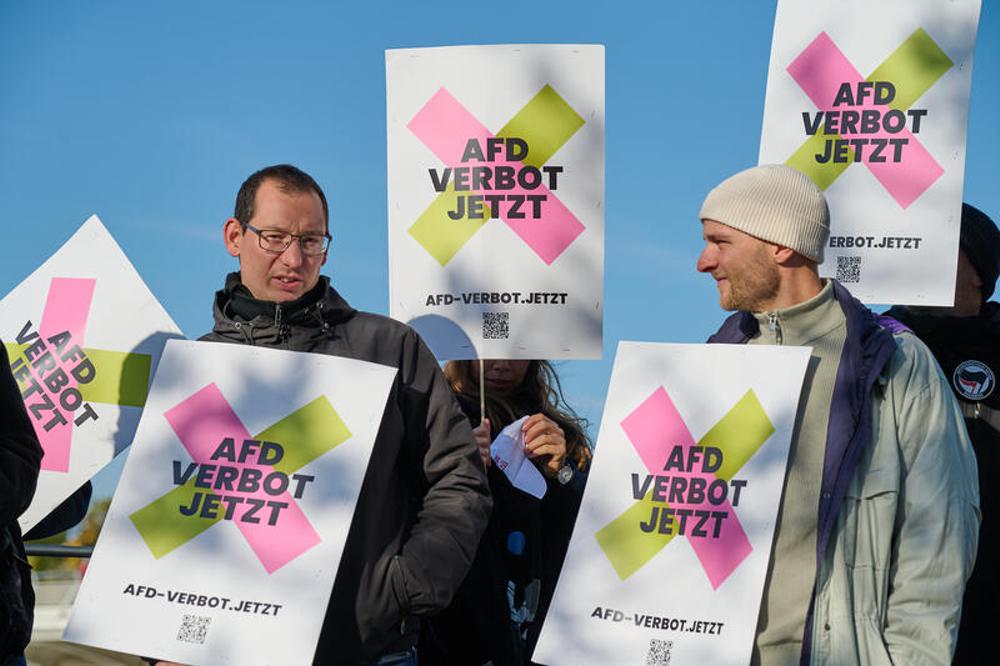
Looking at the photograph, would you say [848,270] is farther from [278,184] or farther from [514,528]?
[278,184]

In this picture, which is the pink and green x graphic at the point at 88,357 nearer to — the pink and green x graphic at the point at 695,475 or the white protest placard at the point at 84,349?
the white protest placard at the point at 84,349

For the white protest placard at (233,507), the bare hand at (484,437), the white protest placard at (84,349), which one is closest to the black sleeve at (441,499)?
the white protest placard at (233,507)

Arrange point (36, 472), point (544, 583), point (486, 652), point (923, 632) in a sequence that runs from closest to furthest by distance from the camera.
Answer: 1. point (923, 632)
2. point (36, 472)
3. point (486, 652)
4. point (544, 583)

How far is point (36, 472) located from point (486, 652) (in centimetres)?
154

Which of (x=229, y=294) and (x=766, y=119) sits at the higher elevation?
(x=766, y=119)

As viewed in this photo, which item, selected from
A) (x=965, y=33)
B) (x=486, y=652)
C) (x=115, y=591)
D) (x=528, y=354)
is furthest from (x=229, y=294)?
(x=965, y=33)

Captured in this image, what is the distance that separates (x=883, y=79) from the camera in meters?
4.90

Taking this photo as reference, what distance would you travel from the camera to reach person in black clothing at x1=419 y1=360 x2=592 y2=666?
14.3 feet

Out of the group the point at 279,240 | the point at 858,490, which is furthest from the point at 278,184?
the point at 858,490

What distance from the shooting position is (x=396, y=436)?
11.4ft

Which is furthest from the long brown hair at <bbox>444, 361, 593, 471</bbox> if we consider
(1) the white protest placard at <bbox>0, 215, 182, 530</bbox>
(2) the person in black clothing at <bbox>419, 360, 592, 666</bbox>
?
(1) the white protest placard at <bbox>0, 215, 182, 530</bbox>

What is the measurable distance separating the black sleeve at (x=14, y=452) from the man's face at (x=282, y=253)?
27.0 inches

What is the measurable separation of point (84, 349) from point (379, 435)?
149 cm

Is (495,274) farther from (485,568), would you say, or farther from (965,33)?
(965,33)
